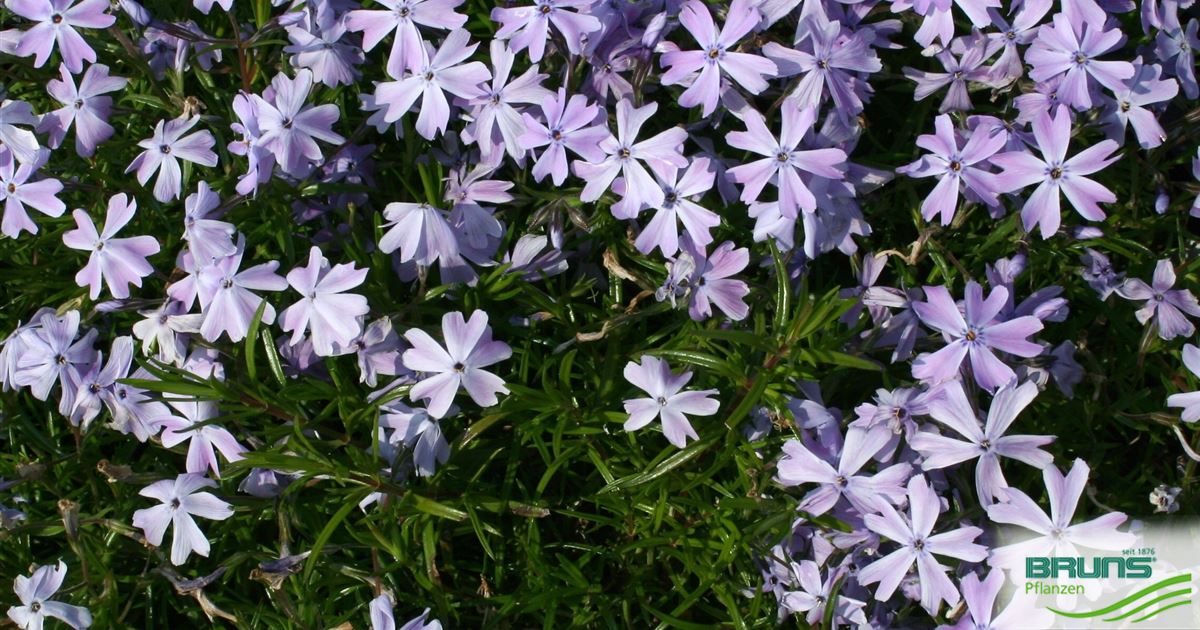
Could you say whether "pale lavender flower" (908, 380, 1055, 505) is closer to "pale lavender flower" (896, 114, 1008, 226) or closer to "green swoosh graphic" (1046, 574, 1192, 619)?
"green swoosh graphic" (1046, 574, 1192, 619)

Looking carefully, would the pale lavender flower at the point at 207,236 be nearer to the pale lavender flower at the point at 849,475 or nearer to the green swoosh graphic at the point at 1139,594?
the pale lavender flower at the point at 849,475

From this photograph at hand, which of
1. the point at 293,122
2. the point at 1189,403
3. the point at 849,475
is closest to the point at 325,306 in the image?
the point at 293,122

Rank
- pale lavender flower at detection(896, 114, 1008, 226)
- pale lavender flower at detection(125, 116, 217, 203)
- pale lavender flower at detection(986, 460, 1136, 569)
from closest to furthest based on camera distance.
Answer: pale lavender flower at detection(986, 460, 1136, 569) < pale lavender flower at detection(896, 114, 1008, 226) < pale lavender flower at detection(125, 116, 217, 203)

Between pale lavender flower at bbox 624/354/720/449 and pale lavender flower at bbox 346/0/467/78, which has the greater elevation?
pale lavender flower at bbox 346/0/467/78

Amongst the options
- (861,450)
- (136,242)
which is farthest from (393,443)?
(861,450)

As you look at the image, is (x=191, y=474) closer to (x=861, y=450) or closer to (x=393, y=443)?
(x=393, y=443)

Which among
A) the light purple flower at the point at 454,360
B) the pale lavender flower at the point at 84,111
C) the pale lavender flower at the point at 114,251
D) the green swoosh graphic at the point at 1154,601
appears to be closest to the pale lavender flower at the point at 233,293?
the pale lavender flower at the point at 114,251

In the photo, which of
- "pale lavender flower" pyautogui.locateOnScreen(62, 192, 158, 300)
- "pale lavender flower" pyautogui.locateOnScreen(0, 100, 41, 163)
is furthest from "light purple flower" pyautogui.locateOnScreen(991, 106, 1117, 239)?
"pale lavender flower" pyautogui.locateOnScreen(0, 100, 41, 163)
